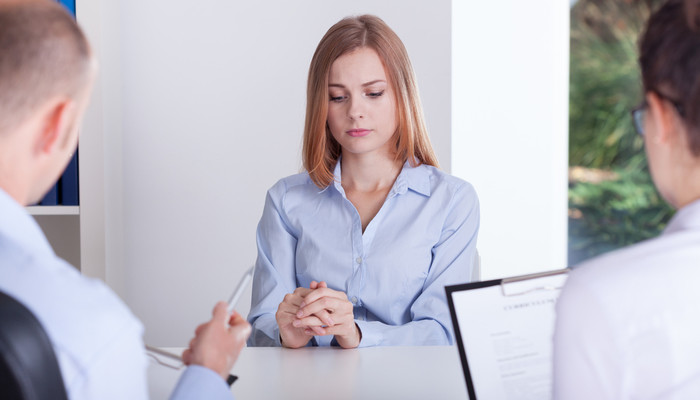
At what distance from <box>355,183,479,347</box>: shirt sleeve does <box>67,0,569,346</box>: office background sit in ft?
2.15

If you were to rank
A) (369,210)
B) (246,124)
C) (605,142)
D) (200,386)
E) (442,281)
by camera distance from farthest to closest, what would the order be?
(605,142) < (246,124) < (369,210) < (442,281) < (200,386)

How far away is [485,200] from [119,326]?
6.97ft

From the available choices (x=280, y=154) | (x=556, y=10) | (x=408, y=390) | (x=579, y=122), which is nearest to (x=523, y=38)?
(x=556, y=10)

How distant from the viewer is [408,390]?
51.9 inches

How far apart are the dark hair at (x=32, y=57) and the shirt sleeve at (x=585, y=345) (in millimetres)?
619

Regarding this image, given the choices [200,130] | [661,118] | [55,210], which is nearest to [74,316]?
[661,118]

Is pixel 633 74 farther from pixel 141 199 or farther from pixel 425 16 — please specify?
pixel 141 199

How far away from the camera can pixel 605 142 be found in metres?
3.95

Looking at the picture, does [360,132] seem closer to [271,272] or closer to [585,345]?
[271,272]

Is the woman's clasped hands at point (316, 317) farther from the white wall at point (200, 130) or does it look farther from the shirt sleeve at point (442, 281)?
the white wall at point (200, 130)

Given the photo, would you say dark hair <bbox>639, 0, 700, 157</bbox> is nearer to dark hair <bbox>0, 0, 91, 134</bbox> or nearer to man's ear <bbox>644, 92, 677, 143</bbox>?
man's ear <bbox>644, 92, 677, 143</bbox>

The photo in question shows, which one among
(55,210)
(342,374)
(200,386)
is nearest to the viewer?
(200,386)

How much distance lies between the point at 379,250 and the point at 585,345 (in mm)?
1197

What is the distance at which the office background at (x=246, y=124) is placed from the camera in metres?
2.63
